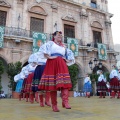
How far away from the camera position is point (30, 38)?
14.2m

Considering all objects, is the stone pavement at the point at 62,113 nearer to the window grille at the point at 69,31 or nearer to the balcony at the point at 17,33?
the balcony at the point at 17,33

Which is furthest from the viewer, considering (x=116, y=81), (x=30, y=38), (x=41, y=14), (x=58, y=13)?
(x=58, y=13)

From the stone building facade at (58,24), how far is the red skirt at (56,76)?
10628mm

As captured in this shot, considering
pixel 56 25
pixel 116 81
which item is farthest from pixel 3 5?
pixel 116 81

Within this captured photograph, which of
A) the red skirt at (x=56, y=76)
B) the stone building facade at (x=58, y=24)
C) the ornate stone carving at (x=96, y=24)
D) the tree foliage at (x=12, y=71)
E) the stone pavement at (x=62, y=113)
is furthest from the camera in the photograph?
the ornate stone carving at (x=96, y=24)

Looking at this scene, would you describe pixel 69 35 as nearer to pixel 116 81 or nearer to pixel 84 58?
pixel 84 58

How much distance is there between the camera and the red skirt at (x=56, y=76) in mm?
3164

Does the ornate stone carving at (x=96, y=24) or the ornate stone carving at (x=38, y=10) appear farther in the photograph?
the ornate stone carving at (x=96, y=24)

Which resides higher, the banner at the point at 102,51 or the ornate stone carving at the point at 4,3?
the ornate stone carving at the point at 4,3

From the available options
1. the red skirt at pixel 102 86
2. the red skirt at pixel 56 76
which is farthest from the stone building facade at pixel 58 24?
the red skirt at pixel 56 76

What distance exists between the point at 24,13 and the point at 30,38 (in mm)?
2524

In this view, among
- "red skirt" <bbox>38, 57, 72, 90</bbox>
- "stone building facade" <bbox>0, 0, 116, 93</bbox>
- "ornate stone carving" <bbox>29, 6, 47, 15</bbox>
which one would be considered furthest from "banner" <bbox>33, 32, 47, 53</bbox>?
"red skirt" <bbox>38, 57, 72, 90</bbox>

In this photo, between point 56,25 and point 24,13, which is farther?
point 56,25

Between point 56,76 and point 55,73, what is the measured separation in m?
0.07
